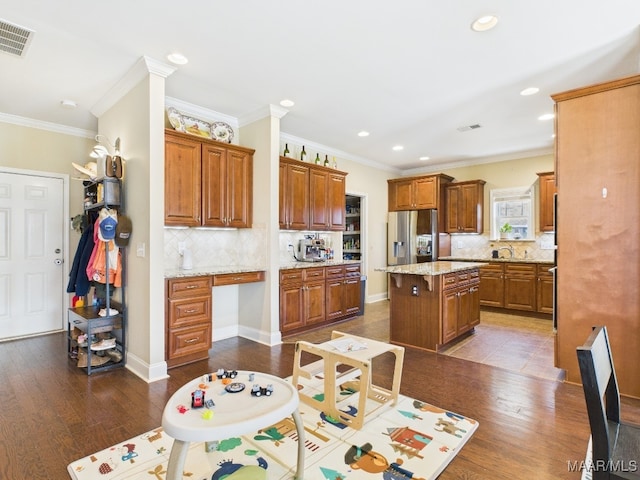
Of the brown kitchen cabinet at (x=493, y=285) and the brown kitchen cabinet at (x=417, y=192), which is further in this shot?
the brown kitchen cabinet at (x=417, y=192)

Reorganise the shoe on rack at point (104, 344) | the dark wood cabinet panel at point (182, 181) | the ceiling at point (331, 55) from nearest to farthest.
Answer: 1. the ceiling at point (331, 55)
2. the shoe on rack at point (104, 344)
3. the dark wood cabinet panel at point (182, 181)

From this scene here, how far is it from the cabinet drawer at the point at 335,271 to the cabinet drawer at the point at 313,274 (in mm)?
129

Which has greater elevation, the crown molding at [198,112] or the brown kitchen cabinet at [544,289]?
the crown molding at [198,112]

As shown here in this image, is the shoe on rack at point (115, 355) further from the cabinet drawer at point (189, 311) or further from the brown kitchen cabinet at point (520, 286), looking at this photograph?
the brown kitchen cabinet at point (520, 286)

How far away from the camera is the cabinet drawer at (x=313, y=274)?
469cm

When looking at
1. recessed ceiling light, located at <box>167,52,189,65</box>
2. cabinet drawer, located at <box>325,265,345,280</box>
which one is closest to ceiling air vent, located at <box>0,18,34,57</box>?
recessed ceiling light, located at <box>167,52,189,65</box>

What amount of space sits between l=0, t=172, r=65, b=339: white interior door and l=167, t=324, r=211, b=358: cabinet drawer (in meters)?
2.51

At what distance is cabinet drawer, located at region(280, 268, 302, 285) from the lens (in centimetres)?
439

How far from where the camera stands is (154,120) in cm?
312

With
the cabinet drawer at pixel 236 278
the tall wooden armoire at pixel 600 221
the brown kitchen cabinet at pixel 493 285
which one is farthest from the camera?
the brown kitchen cabinet at pixel 493 285

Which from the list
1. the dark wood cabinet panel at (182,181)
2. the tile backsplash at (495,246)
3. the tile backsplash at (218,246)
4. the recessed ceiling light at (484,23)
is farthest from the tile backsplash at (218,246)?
the tile backsplash at (495,246)

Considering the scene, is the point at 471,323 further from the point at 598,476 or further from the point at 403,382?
the point at 598,476

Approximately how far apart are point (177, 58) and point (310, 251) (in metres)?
3.12

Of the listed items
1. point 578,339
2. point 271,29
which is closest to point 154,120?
point 271,29
